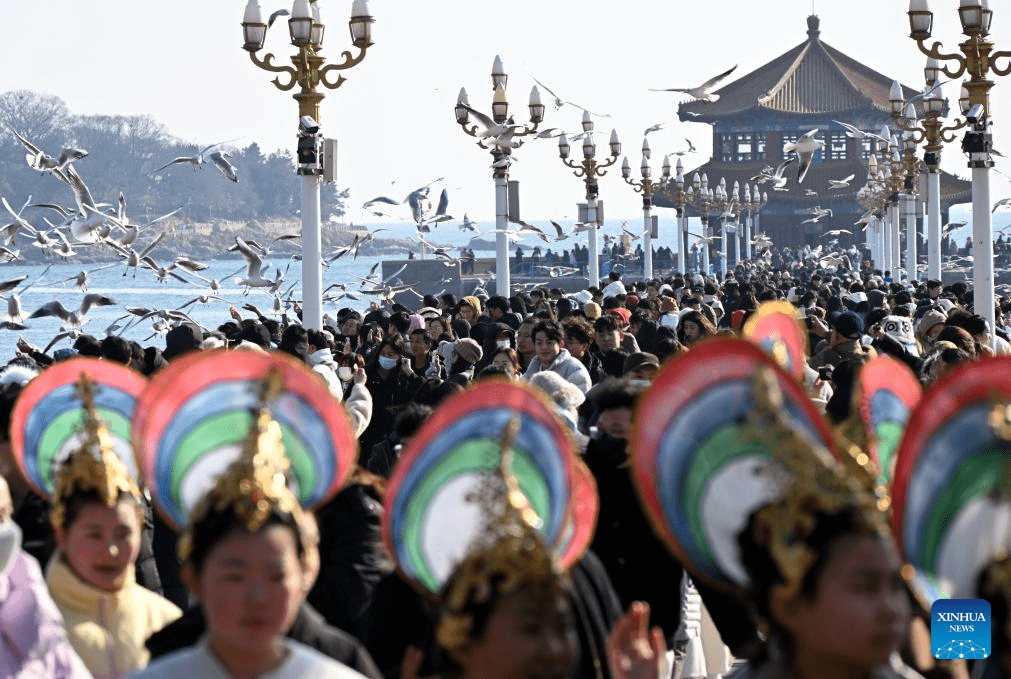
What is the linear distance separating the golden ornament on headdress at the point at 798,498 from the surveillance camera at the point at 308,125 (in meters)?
11.2

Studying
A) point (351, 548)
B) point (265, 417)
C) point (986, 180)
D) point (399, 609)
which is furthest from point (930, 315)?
point (265, 417)

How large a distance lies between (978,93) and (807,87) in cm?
7401

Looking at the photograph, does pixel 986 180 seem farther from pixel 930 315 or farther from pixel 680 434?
pixel 680 434

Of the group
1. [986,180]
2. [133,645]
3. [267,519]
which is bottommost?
[133,645]

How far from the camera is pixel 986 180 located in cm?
1700

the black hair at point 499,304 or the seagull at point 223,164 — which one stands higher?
the seagull at point 223,164

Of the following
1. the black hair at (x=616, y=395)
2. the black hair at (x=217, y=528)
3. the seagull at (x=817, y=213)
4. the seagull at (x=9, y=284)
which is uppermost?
the seagull at (x=817, y=213)

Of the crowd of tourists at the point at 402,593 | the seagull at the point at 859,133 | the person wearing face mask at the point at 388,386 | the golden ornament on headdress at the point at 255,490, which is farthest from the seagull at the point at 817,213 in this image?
the golden ornament on headdress at the point at 255,490

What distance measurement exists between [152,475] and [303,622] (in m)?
0.45

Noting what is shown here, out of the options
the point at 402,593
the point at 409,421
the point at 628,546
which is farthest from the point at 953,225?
the point at 402,593

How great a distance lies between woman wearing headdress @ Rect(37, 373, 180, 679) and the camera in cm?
450

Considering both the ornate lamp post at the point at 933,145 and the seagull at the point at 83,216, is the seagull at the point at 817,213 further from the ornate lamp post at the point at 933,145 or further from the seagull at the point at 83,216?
the seagull at the point at 83,216

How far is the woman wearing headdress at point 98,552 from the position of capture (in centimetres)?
450

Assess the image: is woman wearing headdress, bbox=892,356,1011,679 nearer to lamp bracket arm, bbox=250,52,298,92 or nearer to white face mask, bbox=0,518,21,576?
white face mask, bbox=0,518,21,576
